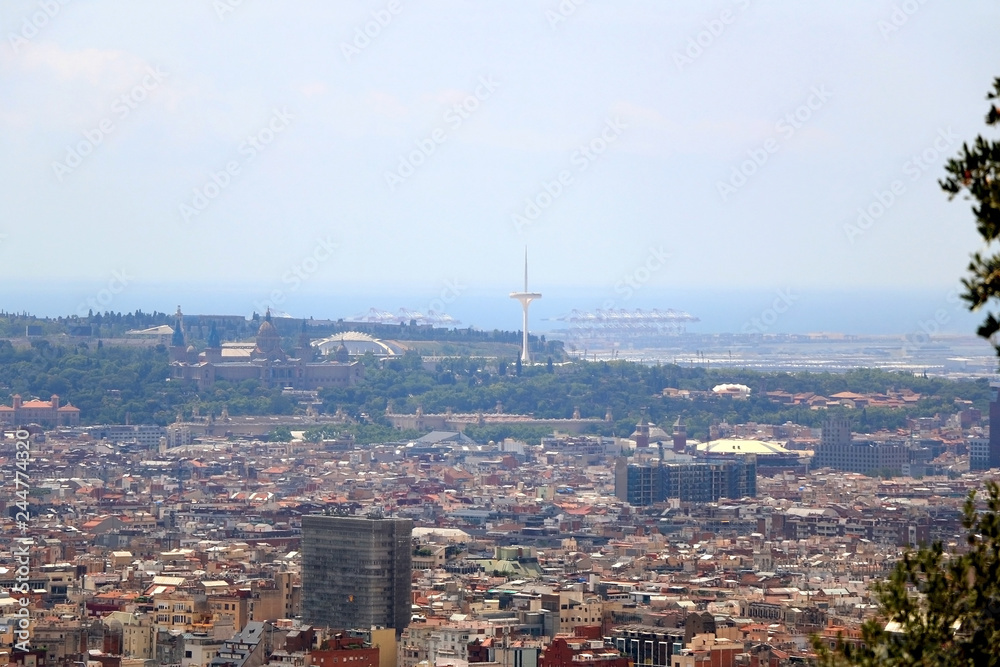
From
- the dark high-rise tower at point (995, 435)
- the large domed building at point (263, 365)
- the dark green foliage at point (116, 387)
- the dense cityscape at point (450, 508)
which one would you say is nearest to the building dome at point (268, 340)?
the large domed building at point (263, 365)

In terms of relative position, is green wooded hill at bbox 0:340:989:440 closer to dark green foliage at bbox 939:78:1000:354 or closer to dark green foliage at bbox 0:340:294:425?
dark green foliage at bbox 0:340:294:425

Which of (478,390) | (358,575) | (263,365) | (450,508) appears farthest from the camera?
(263,365)

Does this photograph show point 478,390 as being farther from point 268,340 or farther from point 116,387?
point 116,387

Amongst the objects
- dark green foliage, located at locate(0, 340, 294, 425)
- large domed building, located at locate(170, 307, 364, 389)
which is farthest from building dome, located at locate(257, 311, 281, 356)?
dark green foliage, located at locate(0, 340, 294, 425)

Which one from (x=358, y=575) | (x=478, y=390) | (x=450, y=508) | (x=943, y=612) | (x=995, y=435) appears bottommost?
(x=450, y=508)

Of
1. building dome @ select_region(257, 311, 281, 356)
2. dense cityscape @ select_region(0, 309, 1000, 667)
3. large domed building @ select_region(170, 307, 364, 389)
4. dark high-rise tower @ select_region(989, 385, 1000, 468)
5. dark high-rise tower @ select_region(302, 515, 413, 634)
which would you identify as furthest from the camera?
building dome @ select_region(257, 311, 281, 356)

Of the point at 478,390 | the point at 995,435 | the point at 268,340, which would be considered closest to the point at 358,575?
the point at 995,435

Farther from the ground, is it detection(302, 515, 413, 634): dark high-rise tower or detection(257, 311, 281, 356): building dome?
detection(257, 311, 281, 356): building dome
